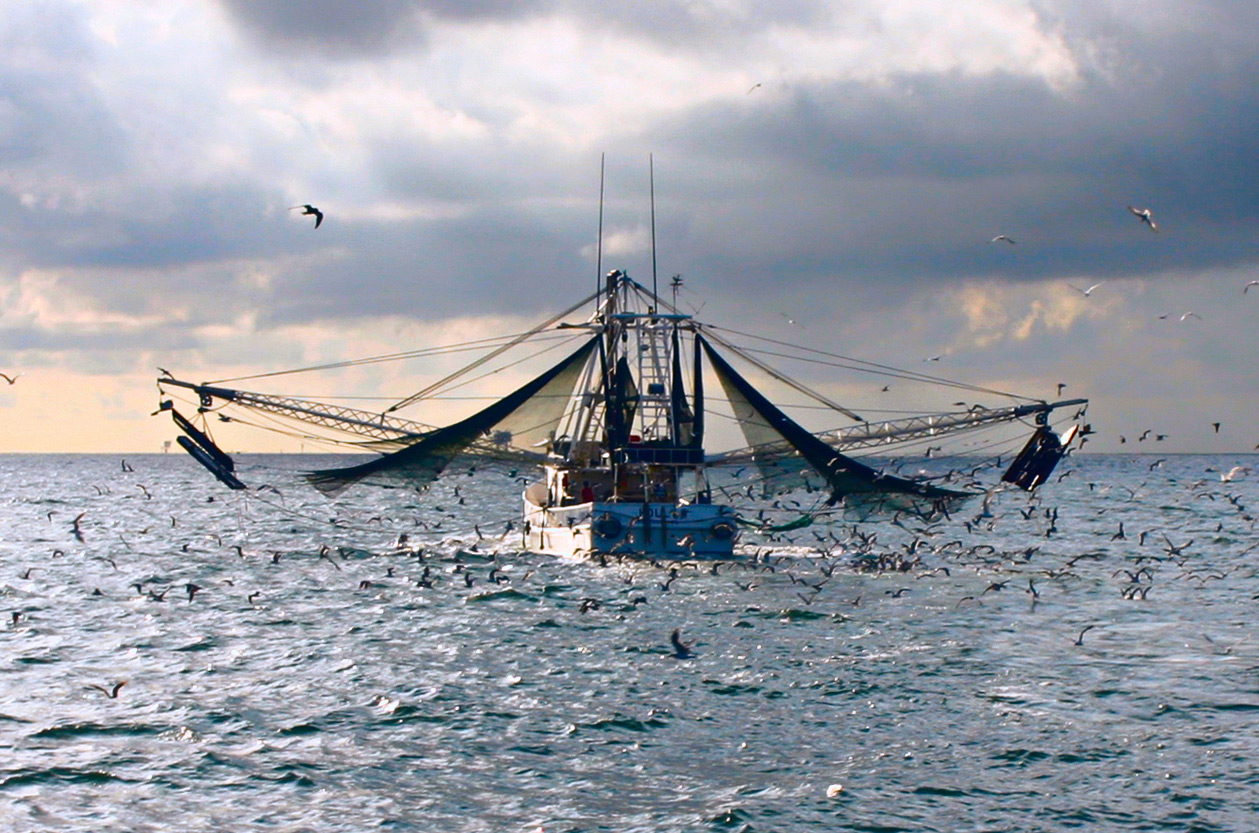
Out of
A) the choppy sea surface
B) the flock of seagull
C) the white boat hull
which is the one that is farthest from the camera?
the white boat hull

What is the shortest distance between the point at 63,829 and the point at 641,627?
19736 millimetres

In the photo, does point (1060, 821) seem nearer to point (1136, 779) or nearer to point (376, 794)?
point (1136, 779)

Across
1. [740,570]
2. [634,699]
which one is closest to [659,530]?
[740,570]

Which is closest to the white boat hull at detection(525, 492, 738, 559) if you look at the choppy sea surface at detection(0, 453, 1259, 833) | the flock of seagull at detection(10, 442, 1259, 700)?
the flock of seagull at detection(10, 442, 1259, 700)

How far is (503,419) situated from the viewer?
57.4 m

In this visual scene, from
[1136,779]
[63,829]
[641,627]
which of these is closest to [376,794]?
[63,829]

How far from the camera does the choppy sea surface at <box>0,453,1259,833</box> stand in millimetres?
21500

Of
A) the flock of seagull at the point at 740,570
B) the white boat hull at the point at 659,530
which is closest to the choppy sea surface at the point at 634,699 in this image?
the flock of seagull at the point at 740,570

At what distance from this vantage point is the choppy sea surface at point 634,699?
2150 centimetres

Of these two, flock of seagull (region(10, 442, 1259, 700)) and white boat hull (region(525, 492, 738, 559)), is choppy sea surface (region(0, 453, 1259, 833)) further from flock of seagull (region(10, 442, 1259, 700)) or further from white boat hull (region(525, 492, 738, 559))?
white boat hull (region(525, 492, 738, 559))

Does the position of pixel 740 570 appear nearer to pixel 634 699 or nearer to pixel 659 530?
pixel 659 530

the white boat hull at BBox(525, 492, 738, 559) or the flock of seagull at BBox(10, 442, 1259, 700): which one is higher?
the white boat hull at BBox(525, 492, 738, 559)

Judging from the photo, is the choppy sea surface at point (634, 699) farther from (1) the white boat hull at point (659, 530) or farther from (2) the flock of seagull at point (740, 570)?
(1) the white boat hull at point (659, 530)

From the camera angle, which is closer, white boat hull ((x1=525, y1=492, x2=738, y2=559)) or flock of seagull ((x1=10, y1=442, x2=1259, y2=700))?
flock of seagull ((x1=10, y1=442, x2=1259, y2=700))
